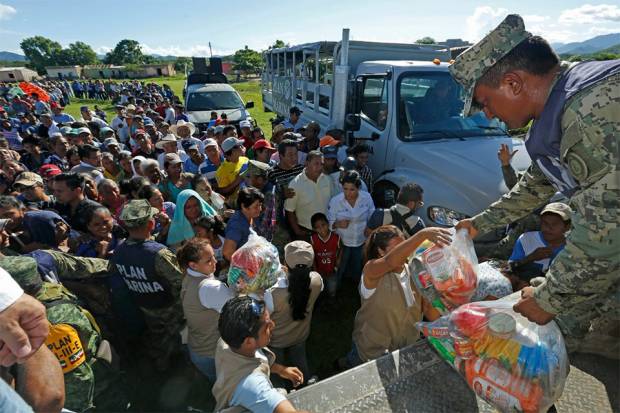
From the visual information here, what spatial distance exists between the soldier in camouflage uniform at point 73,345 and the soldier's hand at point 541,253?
3231mm

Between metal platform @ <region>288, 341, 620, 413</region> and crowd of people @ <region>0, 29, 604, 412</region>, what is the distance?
0.85 ft

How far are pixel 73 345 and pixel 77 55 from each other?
460ft

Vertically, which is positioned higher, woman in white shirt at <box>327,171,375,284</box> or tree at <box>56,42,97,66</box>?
tree at <box>56,42,97,66</box>

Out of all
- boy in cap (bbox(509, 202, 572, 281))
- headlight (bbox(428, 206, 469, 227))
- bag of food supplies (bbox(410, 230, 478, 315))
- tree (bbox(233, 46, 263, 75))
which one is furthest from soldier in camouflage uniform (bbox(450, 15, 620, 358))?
tree (bbox(233, 46, 263, 75))

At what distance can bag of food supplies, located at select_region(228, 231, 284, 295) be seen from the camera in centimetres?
211

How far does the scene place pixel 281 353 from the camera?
260cm

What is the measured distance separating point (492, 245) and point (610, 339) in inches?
69.7

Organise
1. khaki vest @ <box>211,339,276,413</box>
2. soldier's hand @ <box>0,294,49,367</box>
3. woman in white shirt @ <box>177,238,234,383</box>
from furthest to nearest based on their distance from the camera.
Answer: woman in white shirt @ <box>177,238,234,383</box> < khaki vest @ <box>211,339,276,413</box> < soldier's hand @ <box>0,294,49,367</box>

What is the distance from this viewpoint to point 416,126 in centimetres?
449

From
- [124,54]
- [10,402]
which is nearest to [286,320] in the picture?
[10,402]

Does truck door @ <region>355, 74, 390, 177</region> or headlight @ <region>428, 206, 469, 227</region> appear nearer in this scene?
headlight @ <region>428, 206, 469, 227</region>

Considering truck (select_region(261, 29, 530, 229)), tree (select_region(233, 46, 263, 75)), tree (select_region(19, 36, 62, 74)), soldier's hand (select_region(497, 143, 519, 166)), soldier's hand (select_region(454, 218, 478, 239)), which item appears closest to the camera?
soldier's hand (select_region(454, 218, 478, 239))

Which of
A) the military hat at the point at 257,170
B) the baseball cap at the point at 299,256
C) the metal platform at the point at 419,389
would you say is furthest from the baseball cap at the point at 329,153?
the metal platform at the point at 419,389

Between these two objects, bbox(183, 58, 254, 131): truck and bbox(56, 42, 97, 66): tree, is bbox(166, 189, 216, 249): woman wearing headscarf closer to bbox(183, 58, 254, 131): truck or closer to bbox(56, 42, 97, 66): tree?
bbox(183, 58, 254, 131): truck
